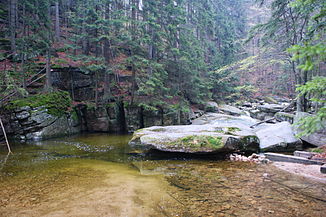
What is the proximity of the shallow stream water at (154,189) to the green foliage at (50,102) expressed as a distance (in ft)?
22.2

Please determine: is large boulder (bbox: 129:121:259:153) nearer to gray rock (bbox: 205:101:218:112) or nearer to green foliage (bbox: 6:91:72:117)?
green foliage (bbox: 6:91:72:117)

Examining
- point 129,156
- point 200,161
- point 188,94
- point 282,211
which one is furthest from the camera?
point 188,94

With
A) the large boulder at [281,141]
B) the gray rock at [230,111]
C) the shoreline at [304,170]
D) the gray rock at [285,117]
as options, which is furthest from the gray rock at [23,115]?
the gray rock at [230,111]

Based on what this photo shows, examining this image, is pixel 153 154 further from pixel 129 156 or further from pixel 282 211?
pixel 282 211

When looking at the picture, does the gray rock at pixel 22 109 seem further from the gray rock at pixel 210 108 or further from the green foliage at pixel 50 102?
the gray rock at pixel 210 108

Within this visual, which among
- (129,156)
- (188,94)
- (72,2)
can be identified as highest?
(72,2)

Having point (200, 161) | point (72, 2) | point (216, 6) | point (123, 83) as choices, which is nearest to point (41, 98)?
point (123, 83)

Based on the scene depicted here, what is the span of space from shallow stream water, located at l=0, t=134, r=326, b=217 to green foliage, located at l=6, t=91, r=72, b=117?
6757mm

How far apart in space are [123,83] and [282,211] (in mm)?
17613

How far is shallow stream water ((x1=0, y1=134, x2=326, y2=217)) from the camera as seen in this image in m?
3.77

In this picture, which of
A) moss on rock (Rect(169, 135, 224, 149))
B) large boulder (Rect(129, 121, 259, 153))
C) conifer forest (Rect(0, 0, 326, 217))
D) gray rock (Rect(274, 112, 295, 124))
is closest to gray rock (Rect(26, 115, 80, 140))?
conifer forest (Rect(0, 0, 326, 217))

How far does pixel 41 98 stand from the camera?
14.5 m

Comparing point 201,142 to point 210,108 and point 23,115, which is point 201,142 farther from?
point 210,108

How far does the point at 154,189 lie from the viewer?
4.78 meters
